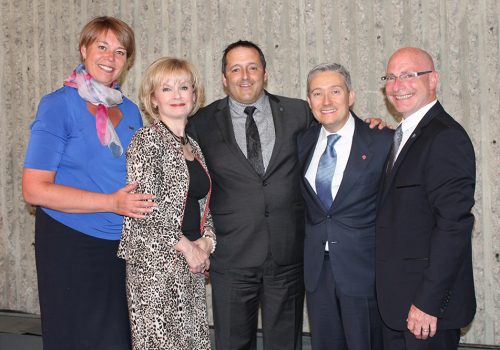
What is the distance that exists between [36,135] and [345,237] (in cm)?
154

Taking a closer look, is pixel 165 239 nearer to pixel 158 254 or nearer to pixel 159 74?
pixel 158 254

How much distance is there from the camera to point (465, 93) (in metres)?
4.32

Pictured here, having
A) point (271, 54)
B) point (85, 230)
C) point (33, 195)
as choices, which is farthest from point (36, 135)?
point (271, 54)

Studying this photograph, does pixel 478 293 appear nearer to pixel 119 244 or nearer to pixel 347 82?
pixel 347 82

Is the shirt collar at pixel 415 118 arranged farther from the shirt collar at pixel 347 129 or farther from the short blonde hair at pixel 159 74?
the short blonde hair at pixel 159 74

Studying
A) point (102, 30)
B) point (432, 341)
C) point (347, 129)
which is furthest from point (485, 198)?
point (102, 30)

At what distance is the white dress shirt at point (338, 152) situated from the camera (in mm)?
3143

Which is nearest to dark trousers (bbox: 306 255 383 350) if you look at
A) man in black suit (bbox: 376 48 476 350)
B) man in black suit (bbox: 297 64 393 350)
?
man in black suit (bbox: 297 64 393 350)

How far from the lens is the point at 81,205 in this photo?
288 cm

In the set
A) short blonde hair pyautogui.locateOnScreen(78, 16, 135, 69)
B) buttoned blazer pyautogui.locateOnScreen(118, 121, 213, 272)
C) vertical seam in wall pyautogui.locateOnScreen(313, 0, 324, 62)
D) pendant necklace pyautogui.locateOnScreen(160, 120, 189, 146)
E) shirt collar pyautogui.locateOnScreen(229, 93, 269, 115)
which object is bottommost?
buttoned blazer pyautogui.locateOnScreen(118, 121, 213, 272)

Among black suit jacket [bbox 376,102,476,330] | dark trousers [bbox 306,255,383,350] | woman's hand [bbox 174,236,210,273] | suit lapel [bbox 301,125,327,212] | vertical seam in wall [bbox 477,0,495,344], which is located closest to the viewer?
black suit jacket [bbox 376,102,476,330]

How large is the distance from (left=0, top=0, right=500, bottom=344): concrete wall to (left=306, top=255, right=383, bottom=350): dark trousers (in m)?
1.66

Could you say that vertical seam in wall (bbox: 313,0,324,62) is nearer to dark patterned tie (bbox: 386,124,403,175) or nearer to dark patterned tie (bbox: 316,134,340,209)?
dark patterned tie (bbox: 316,134,340,209)

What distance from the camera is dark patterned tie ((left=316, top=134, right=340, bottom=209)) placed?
3.13 m
